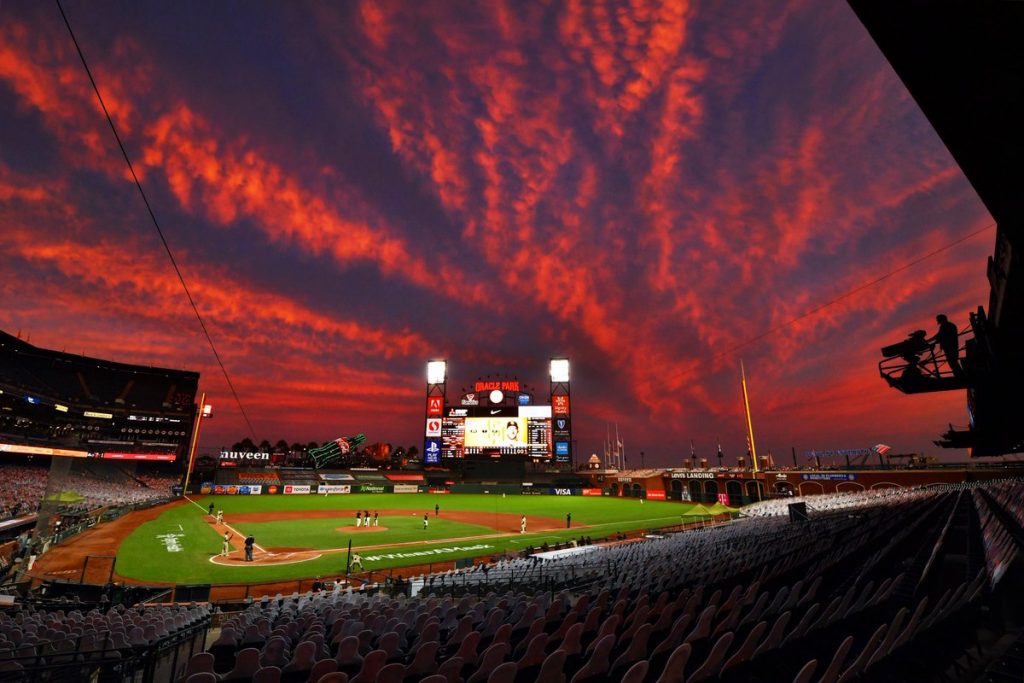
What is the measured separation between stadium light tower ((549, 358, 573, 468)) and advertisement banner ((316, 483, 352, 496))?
1304 inches

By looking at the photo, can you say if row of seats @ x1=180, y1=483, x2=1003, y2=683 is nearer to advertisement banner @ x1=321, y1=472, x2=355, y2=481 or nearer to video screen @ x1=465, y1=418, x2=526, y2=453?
video screen @ x1=465, y1=418, x2=526, y2=453

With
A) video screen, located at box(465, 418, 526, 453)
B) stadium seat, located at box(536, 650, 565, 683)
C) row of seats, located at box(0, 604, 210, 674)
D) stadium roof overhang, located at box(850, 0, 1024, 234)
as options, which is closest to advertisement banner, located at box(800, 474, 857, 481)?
video screen, located at box(465, 418, 526, 453)

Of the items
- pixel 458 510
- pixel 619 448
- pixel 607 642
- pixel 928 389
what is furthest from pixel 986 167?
pixel 619 448

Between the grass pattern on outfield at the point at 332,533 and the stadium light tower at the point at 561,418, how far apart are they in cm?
835

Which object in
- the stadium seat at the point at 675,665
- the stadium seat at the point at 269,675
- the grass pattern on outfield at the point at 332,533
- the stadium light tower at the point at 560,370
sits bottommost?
the grass pattern on outfield at the point at 332,533

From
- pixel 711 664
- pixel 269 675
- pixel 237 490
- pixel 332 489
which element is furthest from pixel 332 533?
pixel 237 490

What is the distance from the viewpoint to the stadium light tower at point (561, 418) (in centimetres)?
6888

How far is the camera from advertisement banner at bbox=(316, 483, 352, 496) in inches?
2697

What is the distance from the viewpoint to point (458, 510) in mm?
52219

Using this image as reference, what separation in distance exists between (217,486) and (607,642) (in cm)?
7671

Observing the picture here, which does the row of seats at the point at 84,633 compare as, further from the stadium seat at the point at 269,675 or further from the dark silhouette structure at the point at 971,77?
the dark silhouette structure at the point at 971,77

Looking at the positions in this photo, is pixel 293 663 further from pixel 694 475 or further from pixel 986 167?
pixel 694 475

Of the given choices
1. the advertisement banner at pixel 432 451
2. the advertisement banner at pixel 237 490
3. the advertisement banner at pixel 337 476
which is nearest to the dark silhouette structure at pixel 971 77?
the advertisement banner at pixel 432 451

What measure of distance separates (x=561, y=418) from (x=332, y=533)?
140 feet
